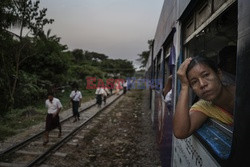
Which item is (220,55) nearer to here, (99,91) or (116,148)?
(116,148)

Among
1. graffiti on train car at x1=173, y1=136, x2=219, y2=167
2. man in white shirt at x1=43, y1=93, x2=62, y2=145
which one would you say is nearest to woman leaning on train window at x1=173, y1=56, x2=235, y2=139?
graffiti on train car at x1=173, y1=136, x2=219, y2=167

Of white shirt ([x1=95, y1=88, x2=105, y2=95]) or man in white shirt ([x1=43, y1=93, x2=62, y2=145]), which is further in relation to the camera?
white shirt ([x1=95, y1=88, x2=105, y2=95])

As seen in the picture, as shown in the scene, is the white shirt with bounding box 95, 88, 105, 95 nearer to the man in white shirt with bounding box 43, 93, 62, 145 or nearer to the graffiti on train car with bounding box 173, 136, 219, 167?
the man in white shirt with bounding box 43, 93, 62, 145

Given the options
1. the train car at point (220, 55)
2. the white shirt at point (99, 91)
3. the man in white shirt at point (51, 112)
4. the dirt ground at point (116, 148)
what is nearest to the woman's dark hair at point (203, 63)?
the train car at point (220, 55)

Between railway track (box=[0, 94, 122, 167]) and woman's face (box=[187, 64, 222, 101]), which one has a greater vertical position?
woman's face (box=[187, 64, 222, 101])

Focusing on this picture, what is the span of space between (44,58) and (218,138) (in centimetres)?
1533

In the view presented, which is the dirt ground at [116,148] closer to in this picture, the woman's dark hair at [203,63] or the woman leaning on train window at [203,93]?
the woman leaning on train window at [203,93]

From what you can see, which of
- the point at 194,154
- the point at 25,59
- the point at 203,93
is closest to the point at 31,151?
the point at 194,154

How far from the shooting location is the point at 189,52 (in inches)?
98.8

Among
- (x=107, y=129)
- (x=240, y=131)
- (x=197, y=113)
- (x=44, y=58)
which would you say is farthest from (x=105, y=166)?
(x=44, y=58)

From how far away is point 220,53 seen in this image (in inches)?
65.4

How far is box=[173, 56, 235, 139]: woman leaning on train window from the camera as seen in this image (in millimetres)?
1365

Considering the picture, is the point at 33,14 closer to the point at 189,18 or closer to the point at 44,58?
the point at 44,58

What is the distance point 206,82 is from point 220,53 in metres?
0.44
